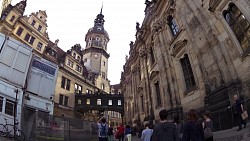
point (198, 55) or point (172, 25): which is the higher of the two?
point (172, 25)

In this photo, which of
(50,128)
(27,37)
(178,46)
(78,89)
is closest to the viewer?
(50,128)

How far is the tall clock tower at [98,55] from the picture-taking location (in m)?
61.2

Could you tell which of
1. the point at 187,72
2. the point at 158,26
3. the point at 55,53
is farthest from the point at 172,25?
the point at 55,53

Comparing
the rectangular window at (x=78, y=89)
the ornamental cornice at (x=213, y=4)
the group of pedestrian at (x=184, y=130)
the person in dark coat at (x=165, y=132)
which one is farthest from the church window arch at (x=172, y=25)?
the rectangular window at (x=78, y=89)

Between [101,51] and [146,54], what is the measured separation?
42204mm

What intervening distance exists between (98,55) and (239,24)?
2217 inches

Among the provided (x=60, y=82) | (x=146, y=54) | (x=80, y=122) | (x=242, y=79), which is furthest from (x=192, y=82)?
(x=60, y=82)

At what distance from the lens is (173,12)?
17812mm

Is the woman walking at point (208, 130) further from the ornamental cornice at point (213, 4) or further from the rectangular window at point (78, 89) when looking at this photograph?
the rectangular window at point (78, 89)

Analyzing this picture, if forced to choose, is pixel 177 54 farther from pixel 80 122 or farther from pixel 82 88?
pixel 82 88

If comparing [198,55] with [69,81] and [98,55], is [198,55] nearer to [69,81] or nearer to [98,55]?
[69,81]

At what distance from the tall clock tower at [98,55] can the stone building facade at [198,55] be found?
37434mm

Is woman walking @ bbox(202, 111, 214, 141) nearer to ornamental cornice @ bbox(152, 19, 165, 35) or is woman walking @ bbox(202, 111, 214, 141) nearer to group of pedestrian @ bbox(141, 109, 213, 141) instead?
group of pedestrian @ bbox(141, 109, 213, 141)

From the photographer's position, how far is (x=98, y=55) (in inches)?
2576
